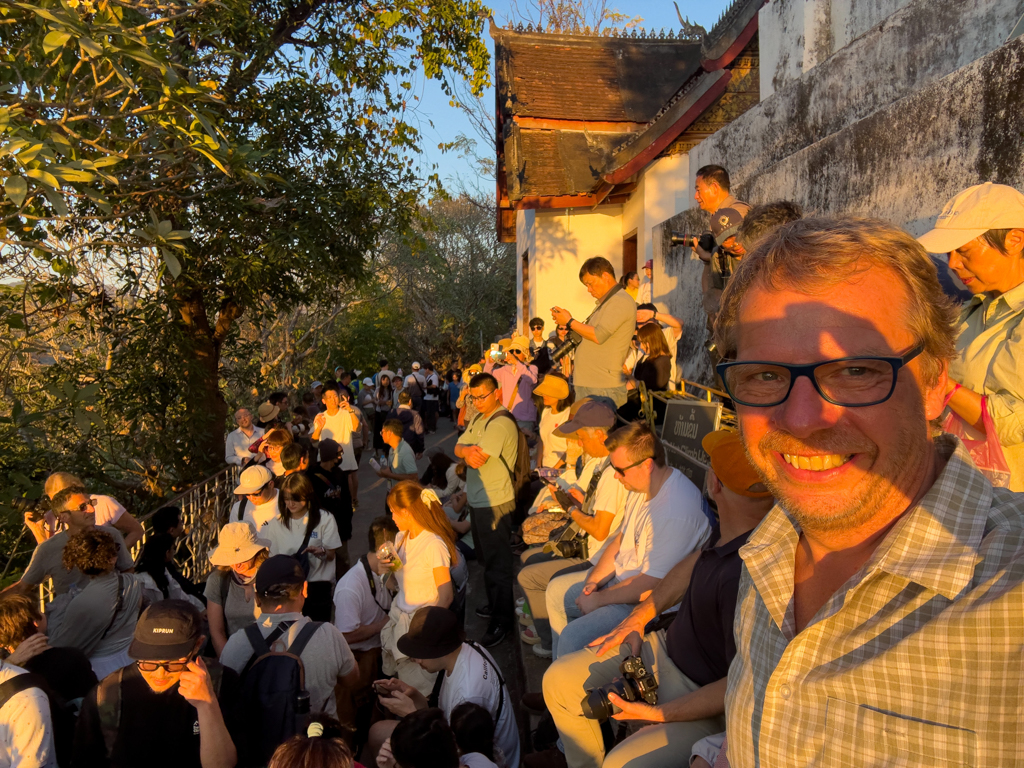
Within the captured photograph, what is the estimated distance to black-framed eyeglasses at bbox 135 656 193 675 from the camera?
9.86 ft

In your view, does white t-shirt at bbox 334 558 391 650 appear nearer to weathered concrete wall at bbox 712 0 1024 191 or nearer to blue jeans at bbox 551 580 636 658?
blue jeans at bbox 551 580 636 658

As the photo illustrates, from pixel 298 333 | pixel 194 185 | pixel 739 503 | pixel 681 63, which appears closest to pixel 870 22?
pixel 739 503

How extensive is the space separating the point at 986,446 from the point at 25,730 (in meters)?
3.89

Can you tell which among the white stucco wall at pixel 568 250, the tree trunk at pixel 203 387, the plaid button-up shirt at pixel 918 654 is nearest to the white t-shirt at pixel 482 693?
the plaid button-up shirt at pixel 918 654

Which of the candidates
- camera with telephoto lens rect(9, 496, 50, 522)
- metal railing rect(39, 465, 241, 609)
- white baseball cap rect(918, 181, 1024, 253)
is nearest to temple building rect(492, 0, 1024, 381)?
white baseball cap rect(918, 181, 1024, 253)

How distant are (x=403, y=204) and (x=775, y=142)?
535 cm

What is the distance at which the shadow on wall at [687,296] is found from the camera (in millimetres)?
6699

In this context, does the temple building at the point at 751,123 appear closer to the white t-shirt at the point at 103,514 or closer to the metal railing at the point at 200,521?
the white t-shirt at the point at 103,514

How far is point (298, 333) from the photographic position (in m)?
20.8

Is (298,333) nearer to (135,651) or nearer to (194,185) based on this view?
(194,185)

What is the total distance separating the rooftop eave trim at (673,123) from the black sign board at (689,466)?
17.2 feet

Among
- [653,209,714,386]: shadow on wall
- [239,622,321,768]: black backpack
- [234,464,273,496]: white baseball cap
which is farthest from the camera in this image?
[653,209,714,386]: shadow on wall

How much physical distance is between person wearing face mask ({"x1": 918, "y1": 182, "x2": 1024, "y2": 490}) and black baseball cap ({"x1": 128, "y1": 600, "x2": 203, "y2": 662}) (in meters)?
3.03

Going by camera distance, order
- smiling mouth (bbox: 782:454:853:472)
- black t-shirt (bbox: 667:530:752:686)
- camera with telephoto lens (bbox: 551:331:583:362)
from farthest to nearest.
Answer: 1. camera with telephoto lens (bbox: 551:331:583:362)
2. black t-shirt (bbox: 667:530:752:686)
3. smiling mouth (bbox: 782:454:853:472)
